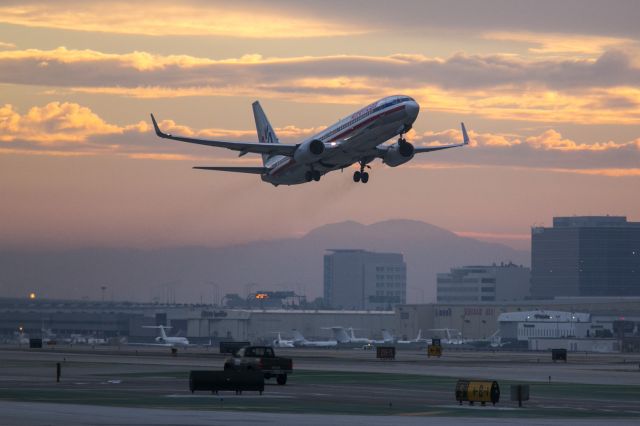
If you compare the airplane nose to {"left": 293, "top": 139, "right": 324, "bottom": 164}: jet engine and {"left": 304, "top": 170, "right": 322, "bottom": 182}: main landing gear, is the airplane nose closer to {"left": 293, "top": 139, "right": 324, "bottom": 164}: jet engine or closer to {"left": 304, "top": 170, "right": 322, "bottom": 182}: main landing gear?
{"left": 293, "top": 139, "right": 324, "bottom": 164}: jet engine

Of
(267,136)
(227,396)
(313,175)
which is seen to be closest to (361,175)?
(313,175)

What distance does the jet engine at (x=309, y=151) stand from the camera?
113 meters

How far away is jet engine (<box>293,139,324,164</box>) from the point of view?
4464 inches

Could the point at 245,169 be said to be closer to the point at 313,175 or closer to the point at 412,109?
the point at 313,175

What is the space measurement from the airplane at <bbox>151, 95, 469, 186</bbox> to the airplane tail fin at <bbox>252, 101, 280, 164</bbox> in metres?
22.2

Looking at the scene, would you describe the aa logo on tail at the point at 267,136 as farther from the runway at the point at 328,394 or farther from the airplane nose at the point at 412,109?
the airplane nose at the point at 412,109

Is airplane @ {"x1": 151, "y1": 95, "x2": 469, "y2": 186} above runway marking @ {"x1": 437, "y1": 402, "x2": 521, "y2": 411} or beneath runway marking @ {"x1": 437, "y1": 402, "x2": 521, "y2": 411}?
above

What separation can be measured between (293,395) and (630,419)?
21.4 meters

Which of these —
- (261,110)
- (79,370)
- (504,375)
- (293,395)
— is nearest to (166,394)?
(293,395)

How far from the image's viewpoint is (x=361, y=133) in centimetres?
10894

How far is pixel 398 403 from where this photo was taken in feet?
229

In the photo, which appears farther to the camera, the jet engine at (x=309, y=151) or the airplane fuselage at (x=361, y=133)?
the jet engine at (x=309, y=151)

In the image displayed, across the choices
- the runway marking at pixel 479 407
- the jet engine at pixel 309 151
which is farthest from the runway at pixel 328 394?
the jet engine at pixel 309 151

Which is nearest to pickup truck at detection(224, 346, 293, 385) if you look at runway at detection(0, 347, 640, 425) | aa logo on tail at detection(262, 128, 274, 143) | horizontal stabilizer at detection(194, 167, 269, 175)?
runway at detection(0, 347, 640, 425)
